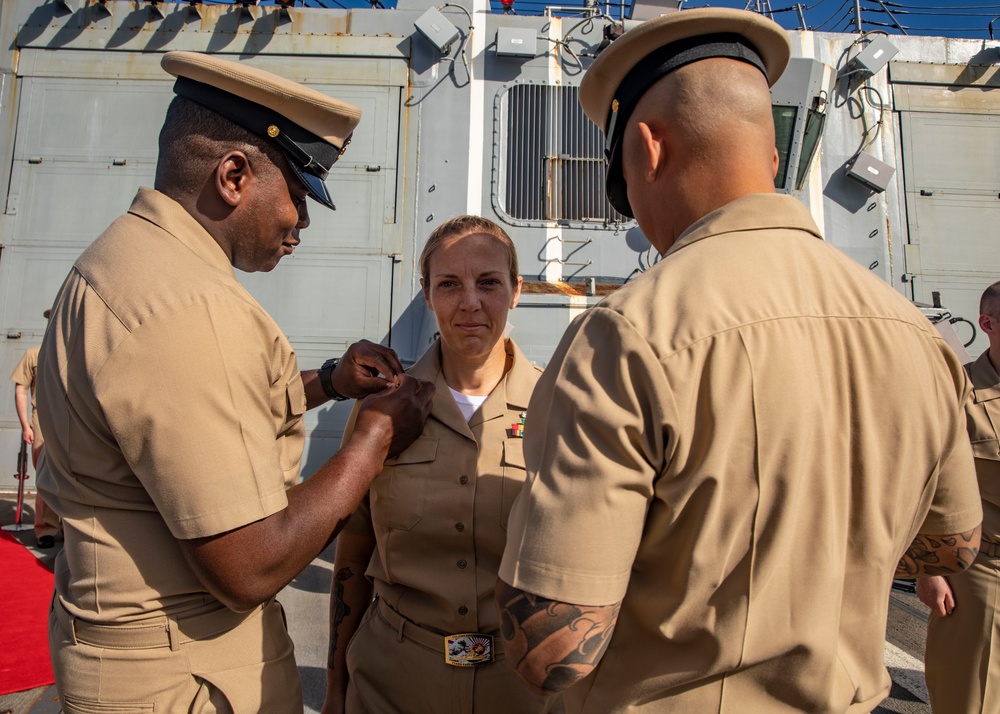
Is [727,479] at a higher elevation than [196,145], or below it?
below

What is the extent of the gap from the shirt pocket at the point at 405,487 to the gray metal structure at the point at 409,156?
13.8 feet

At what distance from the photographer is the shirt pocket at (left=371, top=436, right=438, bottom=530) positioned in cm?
184

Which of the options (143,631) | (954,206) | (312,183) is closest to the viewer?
(143,631)

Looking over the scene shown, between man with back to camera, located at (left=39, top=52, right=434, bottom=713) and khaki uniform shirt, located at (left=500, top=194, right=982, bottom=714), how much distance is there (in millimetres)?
531

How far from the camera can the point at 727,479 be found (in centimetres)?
93

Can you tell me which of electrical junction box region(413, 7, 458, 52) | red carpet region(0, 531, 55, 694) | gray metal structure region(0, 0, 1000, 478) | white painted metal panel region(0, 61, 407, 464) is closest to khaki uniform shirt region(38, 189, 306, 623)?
red carpet region(0, 531, 55, 694)

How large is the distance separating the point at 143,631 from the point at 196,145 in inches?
38.6

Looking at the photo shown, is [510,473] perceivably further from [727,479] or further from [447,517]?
[727,479]

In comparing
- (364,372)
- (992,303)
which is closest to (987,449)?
(992,303)

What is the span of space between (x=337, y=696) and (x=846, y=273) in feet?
5.74

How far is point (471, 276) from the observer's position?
2.08 metres

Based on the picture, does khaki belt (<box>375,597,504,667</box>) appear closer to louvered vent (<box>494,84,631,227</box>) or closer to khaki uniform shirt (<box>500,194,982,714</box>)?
khaki uniform shirt (<box>500,194,982,714</box>)

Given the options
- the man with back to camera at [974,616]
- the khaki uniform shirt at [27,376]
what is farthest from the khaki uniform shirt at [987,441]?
the khaki uniform shirt at [27,376]

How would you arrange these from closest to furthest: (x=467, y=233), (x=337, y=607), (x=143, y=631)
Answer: (x=143, y=631) → (x=337, y=607) → (x=467, y=233)
